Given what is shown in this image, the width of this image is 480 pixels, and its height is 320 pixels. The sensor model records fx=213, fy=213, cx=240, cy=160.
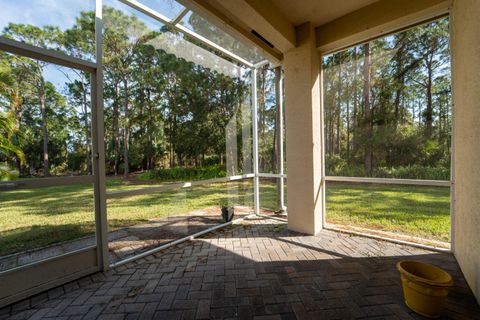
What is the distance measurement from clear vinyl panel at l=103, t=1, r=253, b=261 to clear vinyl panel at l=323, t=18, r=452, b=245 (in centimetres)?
194

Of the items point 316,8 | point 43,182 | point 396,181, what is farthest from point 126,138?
point 396,181

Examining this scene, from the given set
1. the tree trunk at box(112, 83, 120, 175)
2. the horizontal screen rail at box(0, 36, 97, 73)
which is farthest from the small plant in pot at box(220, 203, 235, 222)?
the horizontal screen rail at box(0, 36, 97, 73)

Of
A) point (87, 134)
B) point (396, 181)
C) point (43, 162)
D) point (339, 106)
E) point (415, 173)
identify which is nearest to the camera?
point (43, 162)

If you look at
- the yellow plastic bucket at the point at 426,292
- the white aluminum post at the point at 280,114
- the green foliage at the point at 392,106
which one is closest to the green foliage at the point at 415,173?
the green foliage at the point at 392,106

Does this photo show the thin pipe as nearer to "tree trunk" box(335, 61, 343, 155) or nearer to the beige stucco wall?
"tree trunk" box(335, 61, 343, 155)

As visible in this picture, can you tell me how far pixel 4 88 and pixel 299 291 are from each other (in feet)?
10.5

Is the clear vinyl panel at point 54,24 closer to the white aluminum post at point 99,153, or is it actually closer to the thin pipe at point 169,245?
the white aluminum post at point 99,153

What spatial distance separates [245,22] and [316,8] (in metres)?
1.03

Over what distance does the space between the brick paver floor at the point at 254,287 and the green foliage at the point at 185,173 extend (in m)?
1.00

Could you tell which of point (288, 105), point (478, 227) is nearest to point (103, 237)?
point (288, 105)

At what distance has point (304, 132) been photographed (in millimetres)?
3354

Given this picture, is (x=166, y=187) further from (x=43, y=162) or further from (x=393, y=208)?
(x=393, y=208)

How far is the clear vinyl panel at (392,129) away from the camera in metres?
A: 2.71

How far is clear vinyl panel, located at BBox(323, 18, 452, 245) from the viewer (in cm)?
271
